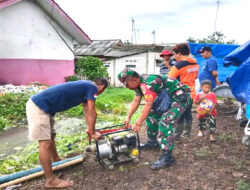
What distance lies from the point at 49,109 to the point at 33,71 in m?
8.90

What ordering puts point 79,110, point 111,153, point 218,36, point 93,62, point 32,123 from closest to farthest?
1. point 32,123
2. point 111,153
3. point 79,110
4. point 93,62
5. point 218,36

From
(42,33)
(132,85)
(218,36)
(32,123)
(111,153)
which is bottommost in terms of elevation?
(111,153)

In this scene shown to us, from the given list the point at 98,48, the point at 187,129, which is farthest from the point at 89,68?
the point at 187,129

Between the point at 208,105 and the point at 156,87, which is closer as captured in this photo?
the point at 156,87

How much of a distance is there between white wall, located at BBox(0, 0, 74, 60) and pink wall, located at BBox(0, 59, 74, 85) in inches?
10.4

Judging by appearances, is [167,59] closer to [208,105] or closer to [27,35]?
[208,105]

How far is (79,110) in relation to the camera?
7895mm

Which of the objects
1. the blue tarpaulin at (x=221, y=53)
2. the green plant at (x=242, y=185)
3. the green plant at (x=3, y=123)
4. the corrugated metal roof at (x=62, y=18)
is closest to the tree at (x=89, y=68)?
the corrugated metal roof at (x=62, y=18)

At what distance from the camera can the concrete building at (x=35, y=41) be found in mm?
9648

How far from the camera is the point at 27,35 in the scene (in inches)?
414

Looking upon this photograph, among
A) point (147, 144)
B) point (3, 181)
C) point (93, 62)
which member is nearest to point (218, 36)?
point (93, 62)

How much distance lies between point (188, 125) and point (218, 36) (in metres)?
30.3

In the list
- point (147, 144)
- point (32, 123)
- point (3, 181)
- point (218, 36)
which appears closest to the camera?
point (32, 123)

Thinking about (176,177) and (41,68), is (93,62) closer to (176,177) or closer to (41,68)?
(41,68)
